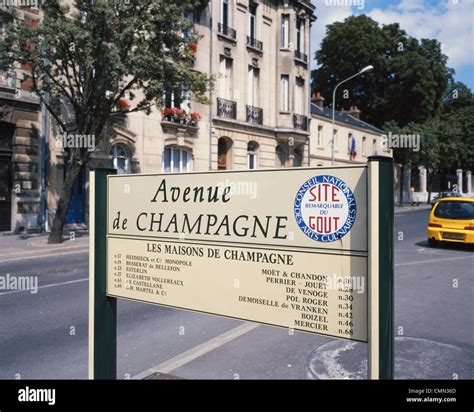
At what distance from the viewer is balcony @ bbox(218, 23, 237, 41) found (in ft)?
83.6

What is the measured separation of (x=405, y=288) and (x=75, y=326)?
19.2 ft

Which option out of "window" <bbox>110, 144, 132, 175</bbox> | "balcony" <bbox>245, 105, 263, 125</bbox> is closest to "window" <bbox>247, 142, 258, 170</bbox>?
"balcony" <bbox>245, 105, 263, 125</bbox>

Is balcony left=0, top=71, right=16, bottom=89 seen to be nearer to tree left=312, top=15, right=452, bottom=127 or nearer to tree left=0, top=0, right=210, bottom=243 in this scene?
tree left=0, top=0, right=210, bottom=243

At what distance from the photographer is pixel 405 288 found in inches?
341

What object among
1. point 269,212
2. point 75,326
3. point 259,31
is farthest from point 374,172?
point 259,31

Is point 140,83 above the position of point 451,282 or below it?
above

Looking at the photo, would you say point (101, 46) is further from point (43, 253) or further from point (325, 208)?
point (325, 208)

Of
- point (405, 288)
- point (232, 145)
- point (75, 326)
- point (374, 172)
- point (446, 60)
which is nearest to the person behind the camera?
point (374, 172)

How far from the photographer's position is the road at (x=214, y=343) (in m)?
4.68

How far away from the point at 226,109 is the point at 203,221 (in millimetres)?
23585

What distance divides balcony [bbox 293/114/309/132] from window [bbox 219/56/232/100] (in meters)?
5.43

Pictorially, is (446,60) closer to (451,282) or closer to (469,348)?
(451,282)

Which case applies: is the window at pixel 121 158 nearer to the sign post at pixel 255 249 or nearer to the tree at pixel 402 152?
the sign post at pixel 255 249

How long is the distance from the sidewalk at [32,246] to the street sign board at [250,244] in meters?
10.7
